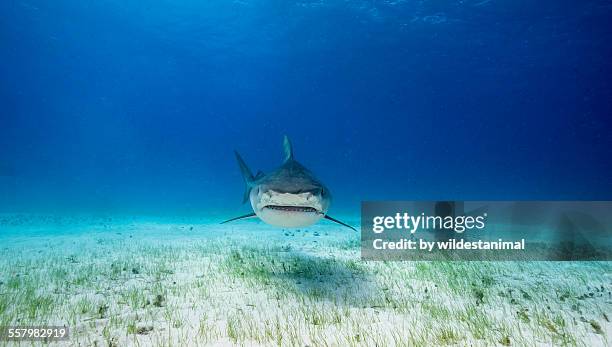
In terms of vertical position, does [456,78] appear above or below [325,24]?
above

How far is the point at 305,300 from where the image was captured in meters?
5.15

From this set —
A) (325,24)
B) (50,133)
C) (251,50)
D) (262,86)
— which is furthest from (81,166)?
(325,24)

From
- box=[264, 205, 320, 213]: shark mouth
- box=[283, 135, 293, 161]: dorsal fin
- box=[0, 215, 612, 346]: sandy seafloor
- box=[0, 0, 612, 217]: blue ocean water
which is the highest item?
box=[0, 0, 612, 217]: blue ocean water

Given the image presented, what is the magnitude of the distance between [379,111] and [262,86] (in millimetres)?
47519

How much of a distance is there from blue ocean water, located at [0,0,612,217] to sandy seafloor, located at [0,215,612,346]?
3.93 metres

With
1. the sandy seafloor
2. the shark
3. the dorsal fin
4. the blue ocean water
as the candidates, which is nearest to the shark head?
the shark

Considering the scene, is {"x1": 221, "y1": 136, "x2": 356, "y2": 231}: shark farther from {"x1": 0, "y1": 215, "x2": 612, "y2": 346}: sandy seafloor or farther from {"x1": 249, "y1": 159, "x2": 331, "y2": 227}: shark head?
{"x1": 0, "y1": 215, "x2": 612, "y2": 346}: sandy seafloor

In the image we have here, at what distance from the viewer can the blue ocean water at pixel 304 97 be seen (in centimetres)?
4531

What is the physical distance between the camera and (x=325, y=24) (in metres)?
47.0

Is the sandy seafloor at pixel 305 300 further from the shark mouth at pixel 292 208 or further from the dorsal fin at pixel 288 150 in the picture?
the dorsal fin at pixel 288 150

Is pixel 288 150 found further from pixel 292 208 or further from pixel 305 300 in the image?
pixel 305 300

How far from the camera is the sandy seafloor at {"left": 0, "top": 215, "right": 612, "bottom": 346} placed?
3.78 metres

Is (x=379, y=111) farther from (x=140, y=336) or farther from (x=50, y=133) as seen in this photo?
(x=50, y=133)

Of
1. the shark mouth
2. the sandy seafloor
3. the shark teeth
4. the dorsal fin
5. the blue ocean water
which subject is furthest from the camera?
the blue ocean water
